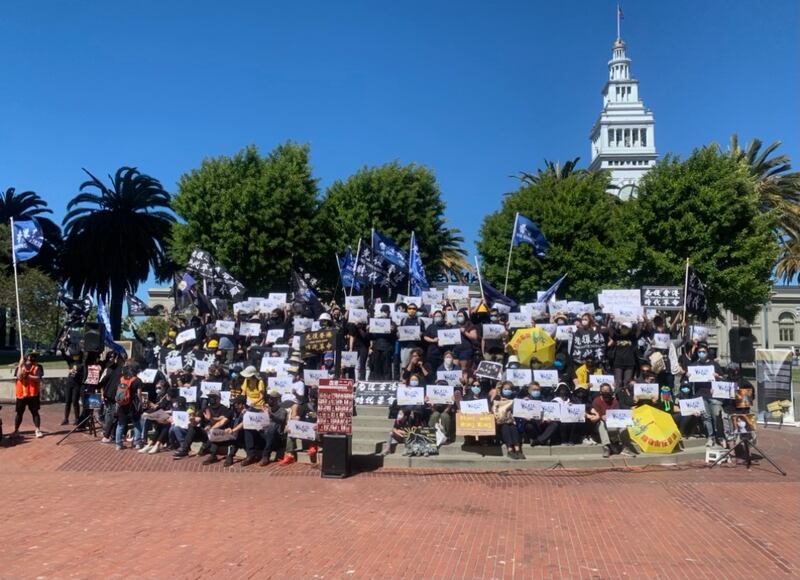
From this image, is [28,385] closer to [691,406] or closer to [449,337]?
[449,337]

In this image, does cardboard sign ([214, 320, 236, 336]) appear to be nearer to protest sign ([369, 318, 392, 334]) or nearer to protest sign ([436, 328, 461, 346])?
protest sign ([369, 318, 392, 334])

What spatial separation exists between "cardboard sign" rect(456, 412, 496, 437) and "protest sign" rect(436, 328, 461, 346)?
312 centimetres

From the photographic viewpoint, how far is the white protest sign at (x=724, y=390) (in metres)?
13.9

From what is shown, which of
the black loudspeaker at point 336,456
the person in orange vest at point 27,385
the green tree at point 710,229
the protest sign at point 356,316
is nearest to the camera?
the black loudspeaker at point 336,456

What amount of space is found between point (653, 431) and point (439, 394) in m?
4.39

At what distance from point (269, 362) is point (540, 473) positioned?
23.6 ft

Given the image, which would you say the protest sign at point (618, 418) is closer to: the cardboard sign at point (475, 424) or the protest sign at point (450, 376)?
the cardboard sign at point (475, 424)

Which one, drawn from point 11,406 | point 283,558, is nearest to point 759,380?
point 283,558

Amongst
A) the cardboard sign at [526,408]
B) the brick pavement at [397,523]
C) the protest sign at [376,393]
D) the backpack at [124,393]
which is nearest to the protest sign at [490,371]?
the cardboard sign at [526,408]

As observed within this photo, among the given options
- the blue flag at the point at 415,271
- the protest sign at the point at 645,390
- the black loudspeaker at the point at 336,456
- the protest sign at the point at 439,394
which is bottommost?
the black loudspeaker at the point at 336,456

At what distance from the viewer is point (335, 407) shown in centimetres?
1265

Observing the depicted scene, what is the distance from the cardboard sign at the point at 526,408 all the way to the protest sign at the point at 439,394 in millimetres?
1325

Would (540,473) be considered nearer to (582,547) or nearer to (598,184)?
(582,547)

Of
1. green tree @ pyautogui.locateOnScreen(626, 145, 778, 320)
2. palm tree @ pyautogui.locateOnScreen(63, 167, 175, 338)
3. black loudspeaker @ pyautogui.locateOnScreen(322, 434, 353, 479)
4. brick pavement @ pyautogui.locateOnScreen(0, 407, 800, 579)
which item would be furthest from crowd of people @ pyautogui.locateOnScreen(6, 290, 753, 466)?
palm tree @ pyautogui.locateOnScreen(63, 167, 175, 338)
